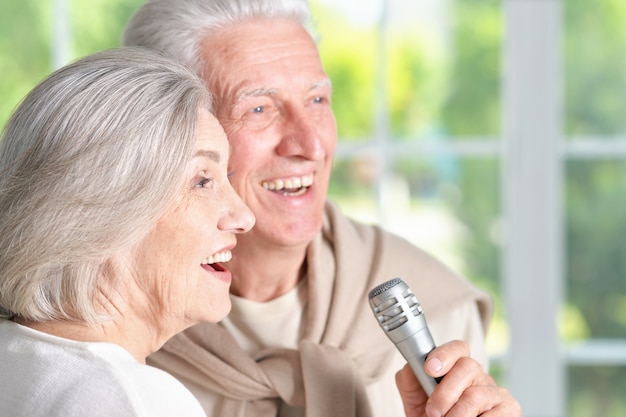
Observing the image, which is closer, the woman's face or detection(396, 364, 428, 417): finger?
the woman's face

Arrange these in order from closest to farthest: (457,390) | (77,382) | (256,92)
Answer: (77,382) → (457,390) → (256,92)

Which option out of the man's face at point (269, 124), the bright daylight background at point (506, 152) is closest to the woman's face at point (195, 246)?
the man's face at point (269, 124)

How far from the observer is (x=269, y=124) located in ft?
6.13

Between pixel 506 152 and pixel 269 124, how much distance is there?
148cm

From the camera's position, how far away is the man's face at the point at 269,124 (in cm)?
185

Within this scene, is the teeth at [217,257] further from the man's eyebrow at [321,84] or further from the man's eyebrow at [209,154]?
the man's eyebrow at [321,84]

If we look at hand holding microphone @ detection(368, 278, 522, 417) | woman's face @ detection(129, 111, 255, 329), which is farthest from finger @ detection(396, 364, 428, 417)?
woman's face @ detection(129, 111, 255, 329)

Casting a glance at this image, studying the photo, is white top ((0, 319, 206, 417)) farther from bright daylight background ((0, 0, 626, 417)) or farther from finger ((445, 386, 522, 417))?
bright daylight background ((0, 0, 626, 417))

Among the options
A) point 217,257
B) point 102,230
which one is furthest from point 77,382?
point 217,257

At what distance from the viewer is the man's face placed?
6.07 ft

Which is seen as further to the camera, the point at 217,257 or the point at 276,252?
the point at 276,252

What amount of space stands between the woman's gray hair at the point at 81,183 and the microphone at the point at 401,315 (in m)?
0.33

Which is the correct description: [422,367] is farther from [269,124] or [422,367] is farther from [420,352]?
[269,124]

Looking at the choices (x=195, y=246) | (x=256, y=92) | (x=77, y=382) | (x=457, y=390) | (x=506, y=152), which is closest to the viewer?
(x=77, y=382)
